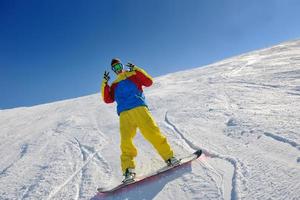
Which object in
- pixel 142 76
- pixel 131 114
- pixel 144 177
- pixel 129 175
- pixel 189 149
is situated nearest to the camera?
pixel 144 177

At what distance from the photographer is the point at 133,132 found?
233 inches

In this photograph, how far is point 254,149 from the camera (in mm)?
5516

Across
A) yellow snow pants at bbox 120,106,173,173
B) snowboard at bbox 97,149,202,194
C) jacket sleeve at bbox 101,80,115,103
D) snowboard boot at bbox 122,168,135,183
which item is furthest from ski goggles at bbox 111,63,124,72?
snowboard at bbox 97,149,202,194

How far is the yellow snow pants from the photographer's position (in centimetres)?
559

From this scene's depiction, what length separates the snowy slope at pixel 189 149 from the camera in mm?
4582

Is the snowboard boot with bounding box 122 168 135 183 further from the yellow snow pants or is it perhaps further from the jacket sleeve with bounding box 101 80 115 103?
the jacket sleeve with bounding box 101 80 115 103

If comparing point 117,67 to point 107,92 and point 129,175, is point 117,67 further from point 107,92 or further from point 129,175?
point 129,175

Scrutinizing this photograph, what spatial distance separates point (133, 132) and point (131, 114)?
0.29 m

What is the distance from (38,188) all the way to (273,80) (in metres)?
8.93

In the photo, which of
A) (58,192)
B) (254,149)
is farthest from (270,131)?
(58,192)

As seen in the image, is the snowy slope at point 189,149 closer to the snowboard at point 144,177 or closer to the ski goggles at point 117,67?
the snowboard at point 144,177

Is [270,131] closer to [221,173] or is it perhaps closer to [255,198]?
[221,173]

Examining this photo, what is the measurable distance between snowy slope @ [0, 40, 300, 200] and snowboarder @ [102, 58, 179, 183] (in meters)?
0.34

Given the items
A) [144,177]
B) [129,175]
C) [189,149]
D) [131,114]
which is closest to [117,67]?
[131,114]
